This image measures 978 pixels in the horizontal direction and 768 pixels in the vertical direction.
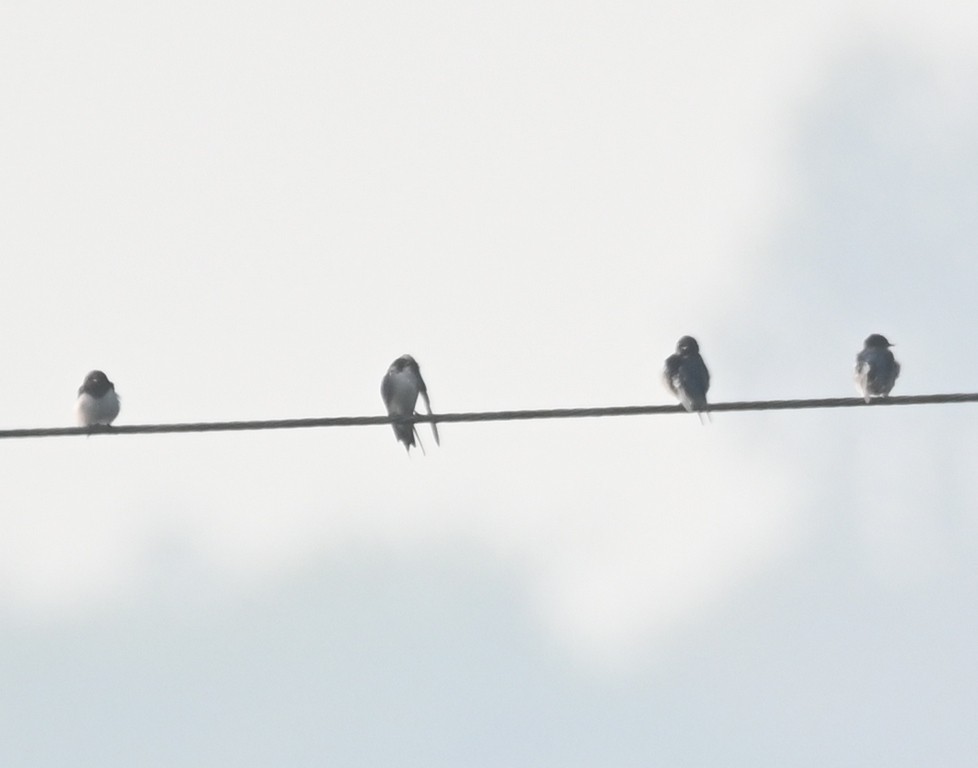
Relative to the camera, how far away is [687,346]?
60.3 ft

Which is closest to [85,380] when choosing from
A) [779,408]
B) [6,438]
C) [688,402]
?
[688,402]

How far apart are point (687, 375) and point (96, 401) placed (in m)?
5.05

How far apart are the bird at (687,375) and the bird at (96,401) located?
15.7 feet

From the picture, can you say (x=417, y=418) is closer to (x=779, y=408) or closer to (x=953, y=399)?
(x=779, y=408)

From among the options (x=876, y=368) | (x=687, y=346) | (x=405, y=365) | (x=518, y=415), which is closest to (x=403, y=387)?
(x=405, y=365)

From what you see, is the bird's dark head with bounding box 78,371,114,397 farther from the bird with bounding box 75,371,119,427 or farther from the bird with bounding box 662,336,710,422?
the bird with bounding box 662,336,710,422

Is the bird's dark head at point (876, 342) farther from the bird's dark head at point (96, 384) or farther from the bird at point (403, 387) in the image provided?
the bird's dark head at point (96, 384)

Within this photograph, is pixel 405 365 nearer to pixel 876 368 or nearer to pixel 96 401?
pixel 96 401

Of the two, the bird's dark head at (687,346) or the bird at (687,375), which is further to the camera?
the bird's dark head at (687,346)

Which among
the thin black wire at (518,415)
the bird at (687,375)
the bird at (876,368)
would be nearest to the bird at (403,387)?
the bird at (687,375)

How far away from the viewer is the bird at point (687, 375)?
1719cm

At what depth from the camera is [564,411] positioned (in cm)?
1144

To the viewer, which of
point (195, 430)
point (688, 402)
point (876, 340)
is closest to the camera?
point (195, 430)

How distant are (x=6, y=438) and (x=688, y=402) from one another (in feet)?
22.6
